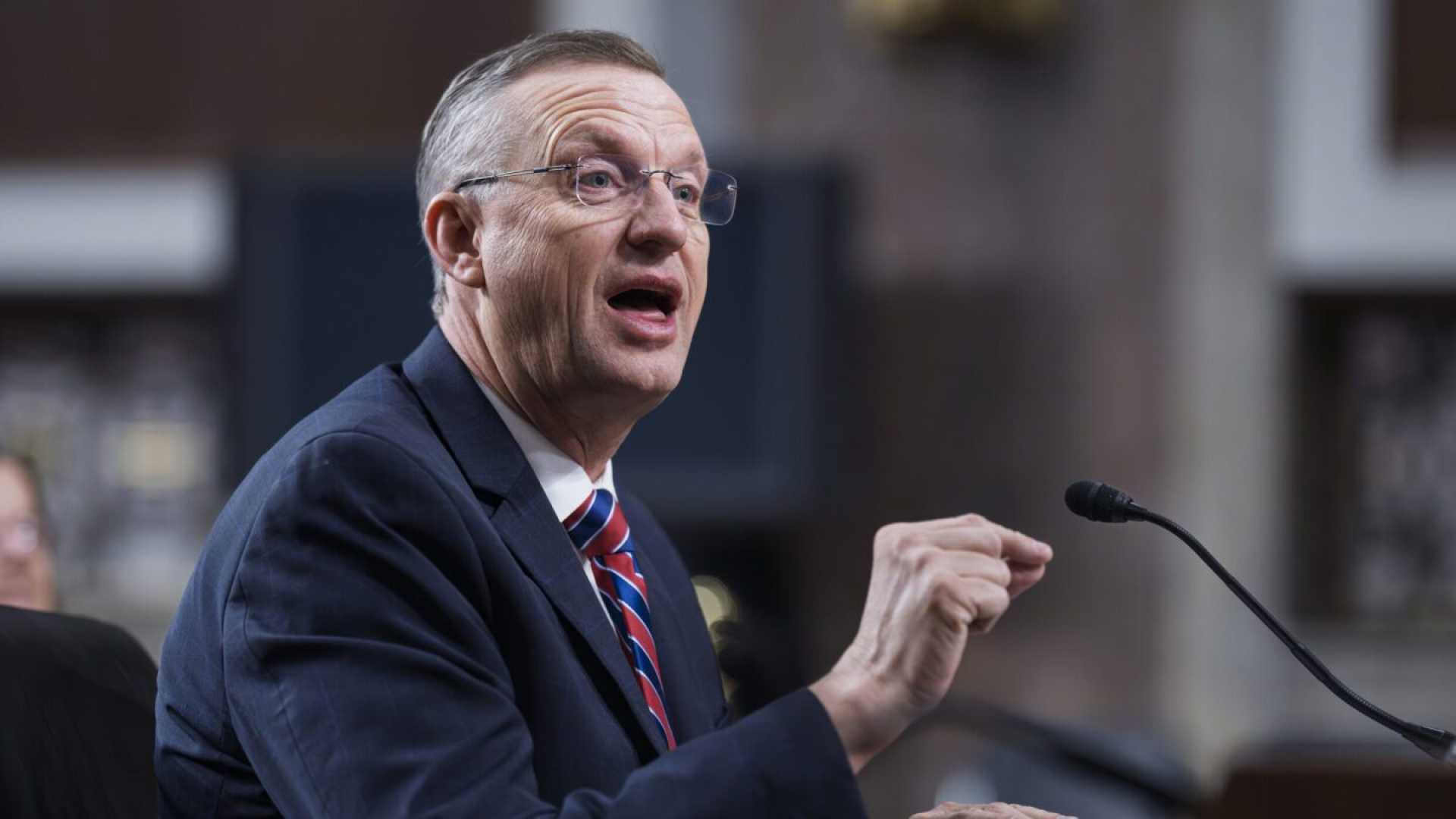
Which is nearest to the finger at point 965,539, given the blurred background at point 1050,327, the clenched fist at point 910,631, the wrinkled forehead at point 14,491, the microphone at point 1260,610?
the clenched fist at point 910,631

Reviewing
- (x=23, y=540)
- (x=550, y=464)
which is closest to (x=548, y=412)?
(x=550, y=464)

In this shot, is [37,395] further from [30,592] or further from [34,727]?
[34,727]

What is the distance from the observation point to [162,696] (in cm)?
162

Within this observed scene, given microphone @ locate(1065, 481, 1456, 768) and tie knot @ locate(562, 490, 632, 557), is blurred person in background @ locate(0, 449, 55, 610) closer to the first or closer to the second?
tie knot @ locate(562, 490, 632, 557)

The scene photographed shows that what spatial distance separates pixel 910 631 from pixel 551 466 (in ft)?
1.49

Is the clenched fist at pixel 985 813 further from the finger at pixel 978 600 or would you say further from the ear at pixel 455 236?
the ear at pixel 455 236

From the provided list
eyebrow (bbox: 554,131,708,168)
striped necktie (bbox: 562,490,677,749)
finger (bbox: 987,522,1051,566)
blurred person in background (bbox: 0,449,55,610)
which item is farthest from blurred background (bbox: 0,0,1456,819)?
finger (bbox: 987,522,1051,566)

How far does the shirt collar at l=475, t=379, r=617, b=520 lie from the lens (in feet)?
5.65

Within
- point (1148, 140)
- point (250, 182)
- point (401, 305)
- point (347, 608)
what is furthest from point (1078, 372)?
point (347, 608)

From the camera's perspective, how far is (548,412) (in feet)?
5.76

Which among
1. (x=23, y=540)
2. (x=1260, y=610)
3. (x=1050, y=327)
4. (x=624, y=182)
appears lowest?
(x=1050, y=327)

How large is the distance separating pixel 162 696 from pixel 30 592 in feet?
4.06

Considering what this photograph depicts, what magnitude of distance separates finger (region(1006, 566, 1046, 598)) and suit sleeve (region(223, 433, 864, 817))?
25 cm

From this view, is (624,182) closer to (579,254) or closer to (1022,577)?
(579,254)
